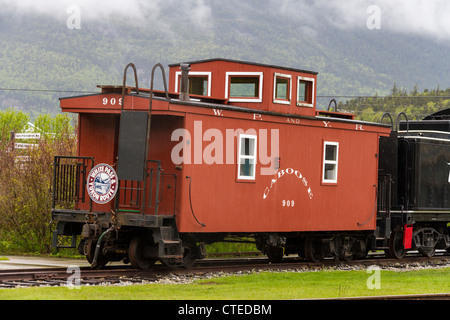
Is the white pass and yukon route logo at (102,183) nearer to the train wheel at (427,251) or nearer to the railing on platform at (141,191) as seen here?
the railing on platform at (141,191)

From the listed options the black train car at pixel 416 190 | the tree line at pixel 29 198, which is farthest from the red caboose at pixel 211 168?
the tree line at pixel 29 198

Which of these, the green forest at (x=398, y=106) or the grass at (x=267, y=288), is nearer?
the grass at (x=267, y=288)

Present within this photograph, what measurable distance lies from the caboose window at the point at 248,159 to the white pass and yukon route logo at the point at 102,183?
3.13 m

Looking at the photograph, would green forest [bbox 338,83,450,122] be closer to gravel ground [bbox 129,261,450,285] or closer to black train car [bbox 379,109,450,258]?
black train car [bbox 379,109,450,258]

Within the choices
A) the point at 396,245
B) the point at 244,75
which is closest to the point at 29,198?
the point at 244,75

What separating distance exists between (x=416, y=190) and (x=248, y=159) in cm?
703

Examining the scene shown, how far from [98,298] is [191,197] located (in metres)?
4.68

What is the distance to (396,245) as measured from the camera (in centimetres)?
2183

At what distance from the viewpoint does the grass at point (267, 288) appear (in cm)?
1184

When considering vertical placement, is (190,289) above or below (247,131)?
below

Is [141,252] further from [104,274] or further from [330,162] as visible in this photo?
[330,162]

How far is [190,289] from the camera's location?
13.4 metres

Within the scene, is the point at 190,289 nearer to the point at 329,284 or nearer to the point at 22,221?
the point at 329,284
